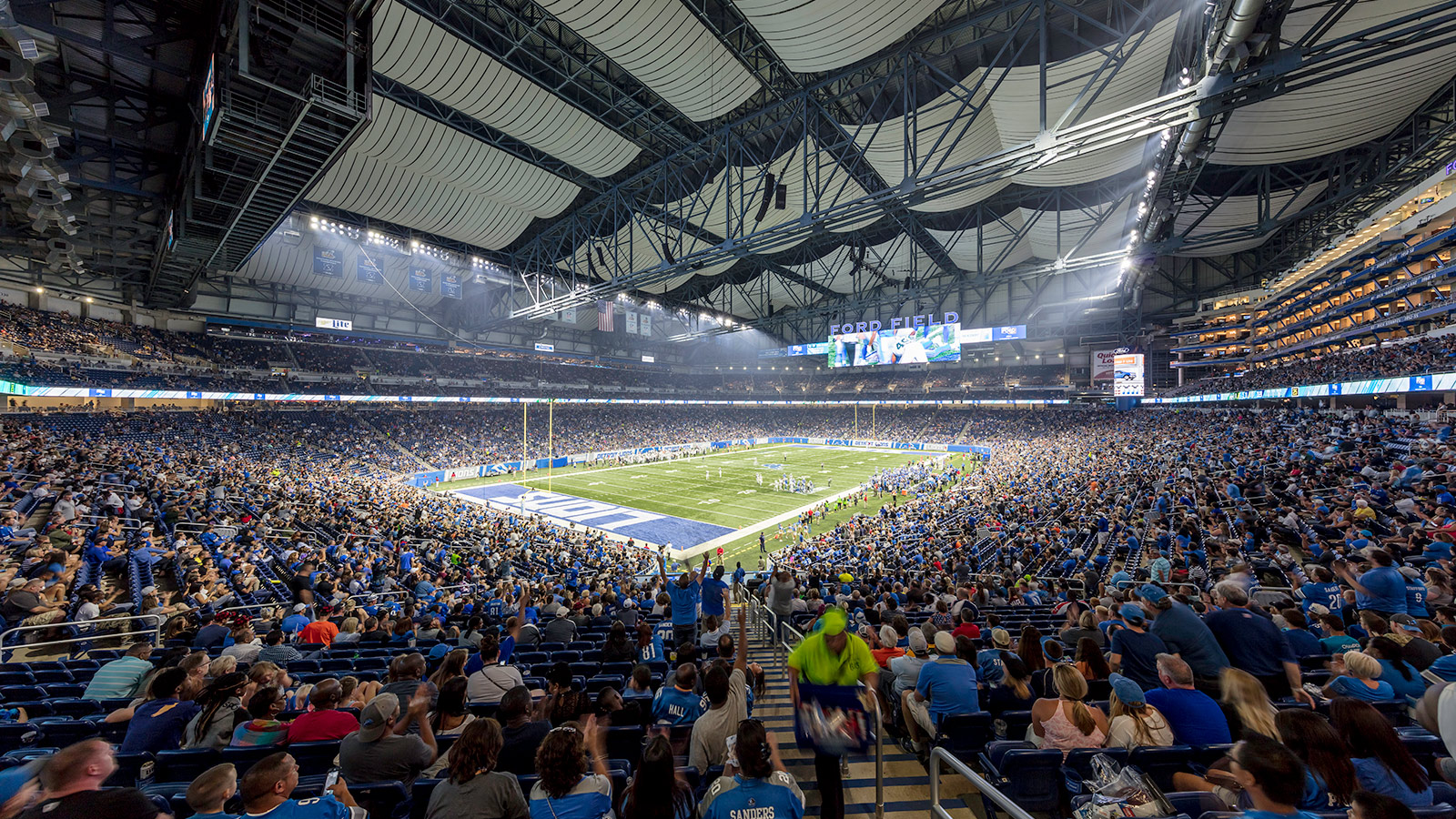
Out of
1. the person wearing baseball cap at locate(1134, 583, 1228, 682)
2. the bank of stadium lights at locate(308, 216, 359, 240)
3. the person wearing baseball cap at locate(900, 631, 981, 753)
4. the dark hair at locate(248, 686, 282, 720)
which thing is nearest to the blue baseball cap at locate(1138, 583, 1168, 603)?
the person wearing baseball cap at locate(1134, 583, 1228, 682)

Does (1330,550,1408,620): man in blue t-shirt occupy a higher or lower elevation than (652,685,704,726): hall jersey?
higher

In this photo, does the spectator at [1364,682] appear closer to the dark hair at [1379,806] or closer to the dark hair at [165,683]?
the dark hair at [1379,806]

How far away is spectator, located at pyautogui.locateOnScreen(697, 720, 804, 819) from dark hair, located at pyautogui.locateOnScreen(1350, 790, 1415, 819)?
83.4 inches

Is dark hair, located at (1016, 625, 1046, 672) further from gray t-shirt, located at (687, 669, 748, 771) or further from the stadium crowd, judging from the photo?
gray t-shirt, located at (687, 669, 748, 771)

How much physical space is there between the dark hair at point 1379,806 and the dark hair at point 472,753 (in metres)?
3.56

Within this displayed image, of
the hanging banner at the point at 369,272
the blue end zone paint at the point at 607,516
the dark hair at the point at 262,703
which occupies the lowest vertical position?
the blue end zone paint at the point at 607,516

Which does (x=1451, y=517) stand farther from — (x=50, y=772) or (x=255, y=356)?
(x=255, y=356)

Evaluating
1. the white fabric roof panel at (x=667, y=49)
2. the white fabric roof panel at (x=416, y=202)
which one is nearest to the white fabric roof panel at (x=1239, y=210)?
the white fabric roof panel at (x=667, y=49)

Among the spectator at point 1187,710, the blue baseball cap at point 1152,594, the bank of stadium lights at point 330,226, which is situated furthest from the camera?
the bank of stadium lights at point 330,226

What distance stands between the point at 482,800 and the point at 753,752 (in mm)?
1335

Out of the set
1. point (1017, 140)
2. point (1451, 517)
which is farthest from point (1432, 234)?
point (1451, 517)

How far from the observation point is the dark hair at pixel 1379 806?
1.82 meters

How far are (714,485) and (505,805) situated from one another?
36692 mm

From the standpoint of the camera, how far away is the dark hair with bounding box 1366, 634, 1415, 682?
3934 millimetres
